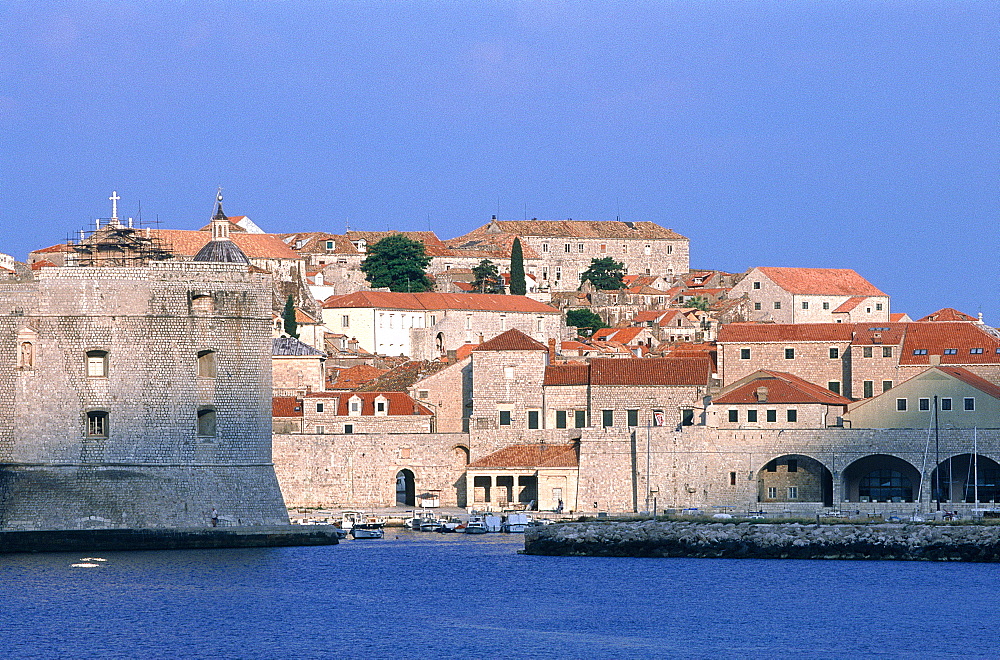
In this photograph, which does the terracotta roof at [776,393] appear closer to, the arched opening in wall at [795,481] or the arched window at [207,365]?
the arched opening in wall at [795,481]

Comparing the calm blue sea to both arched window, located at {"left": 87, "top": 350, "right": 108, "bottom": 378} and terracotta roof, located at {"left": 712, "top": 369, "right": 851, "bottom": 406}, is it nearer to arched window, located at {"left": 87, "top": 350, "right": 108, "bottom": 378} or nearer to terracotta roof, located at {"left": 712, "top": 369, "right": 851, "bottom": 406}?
arched window, located at {"left": 87, "top": 350, "right": 108, "bottom": 378}

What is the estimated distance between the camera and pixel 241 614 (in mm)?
37375

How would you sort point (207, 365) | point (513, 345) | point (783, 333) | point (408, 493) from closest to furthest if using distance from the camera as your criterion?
point (207, 365)
point (513, 345)
point (408, 493)
point (783, 333)

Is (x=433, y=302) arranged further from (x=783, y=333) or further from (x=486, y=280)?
(x=783, y=333)

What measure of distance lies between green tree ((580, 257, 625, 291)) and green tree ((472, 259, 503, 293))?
11368mm

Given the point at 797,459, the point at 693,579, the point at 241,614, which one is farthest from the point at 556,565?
the point at 797,459

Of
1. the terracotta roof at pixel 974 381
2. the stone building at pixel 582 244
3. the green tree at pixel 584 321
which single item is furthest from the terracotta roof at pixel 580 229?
the terracotta roof at pixel 974 381

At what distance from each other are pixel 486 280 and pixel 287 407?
1952 inches

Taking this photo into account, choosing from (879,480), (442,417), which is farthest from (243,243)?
(879,480)

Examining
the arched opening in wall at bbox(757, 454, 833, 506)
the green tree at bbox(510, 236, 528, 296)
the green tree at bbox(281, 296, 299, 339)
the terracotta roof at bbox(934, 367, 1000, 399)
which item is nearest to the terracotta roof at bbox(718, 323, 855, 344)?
the terracotta roof at bbox(934, 367, 1000, 399)

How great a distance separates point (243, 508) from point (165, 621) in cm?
788

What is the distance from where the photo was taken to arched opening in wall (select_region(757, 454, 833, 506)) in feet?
191

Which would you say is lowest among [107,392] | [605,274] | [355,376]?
[107,392]

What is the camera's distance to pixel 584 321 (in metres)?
109
